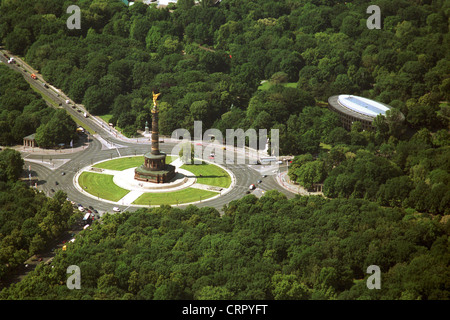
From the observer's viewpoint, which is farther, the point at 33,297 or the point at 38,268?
the point at 38,268

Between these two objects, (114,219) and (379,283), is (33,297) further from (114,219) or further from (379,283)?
(379,283)

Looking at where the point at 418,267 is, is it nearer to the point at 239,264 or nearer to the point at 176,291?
the point at 239,264

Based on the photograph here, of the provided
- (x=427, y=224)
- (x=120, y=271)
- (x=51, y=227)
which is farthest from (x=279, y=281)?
(x=51, y=227)

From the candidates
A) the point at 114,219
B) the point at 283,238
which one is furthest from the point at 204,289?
the point at 114,219
